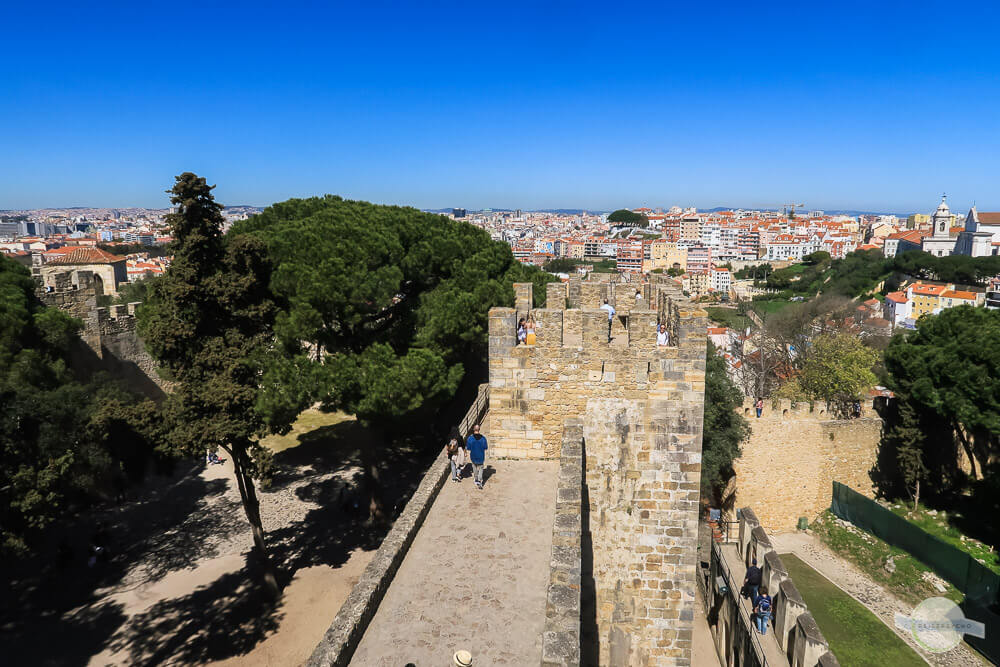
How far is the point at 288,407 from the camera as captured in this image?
390 inches

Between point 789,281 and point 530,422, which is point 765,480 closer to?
point 530,422

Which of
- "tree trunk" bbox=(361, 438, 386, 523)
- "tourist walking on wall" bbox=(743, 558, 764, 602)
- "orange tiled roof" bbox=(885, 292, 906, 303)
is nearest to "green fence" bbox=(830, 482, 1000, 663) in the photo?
"tourist walking on wall" bbox=(743, 558, 764, 602)

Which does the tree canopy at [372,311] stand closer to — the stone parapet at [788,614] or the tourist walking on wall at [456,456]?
the tourist walking on wall at [456,456]

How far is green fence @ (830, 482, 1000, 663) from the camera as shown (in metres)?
13.1

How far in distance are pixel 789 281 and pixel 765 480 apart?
87833 millimetres

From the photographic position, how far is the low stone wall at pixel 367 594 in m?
4.30

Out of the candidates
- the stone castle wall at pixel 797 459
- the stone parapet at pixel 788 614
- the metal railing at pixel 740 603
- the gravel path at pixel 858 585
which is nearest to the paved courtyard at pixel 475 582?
the stone parapet at pixel 788 614

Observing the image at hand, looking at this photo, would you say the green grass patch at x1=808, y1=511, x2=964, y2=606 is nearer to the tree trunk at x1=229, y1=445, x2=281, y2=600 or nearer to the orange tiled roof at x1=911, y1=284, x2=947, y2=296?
the tree trunk at x1=229, y1=445, x2=281, y2=600

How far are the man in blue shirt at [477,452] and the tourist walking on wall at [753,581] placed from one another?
19.9 feet

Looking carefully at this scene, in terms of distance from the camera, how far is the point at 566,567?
16.0 ft

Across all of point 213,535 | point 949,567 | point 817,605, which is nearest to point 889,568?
point 949,567

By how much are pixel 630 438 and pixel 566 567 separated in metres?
2.20

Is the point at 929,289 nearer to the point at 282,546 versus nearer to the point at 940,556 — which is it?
the point at 940,556

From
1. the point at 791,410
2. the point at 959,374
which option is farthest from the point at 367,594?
the point at 959,374
